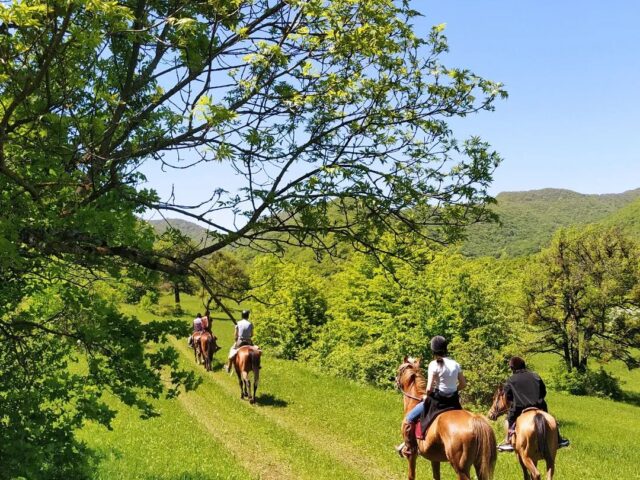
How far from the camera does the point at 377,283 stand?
2570cm

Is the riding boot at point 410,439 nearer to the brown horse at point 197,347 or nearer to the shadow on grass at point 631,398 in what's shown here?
the brown horse at point 197,347

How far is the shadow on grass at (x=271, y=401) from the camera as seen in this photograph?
57.8 ft

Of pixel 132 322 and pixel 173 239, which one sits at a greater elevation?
pixel 173 239

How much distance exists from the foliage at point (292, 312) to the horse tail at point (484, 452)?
24444mm

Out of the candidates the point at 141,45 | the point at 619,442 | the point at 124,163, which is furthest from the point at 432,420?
the point at 619,442

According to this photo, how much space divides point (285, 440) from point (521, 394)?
6.47 meters

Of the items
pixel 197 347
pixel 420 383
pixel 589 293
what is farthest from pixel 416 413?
pixel 589 293

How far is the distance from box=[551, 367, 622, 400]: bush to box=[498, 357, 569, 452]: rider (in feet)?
98.7

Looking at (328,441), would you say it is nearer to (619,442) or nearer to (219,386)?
(219,386)

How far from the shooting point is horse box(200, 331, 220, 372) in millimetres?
23516

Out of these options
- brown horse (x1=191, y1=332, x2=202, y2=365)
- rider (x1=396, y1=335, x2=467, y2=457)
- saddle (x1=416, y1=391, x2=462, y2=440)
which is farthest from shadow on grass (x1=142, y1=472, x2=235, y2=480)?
brown horse (x1=191, y1=332, x2=202, y2=365)

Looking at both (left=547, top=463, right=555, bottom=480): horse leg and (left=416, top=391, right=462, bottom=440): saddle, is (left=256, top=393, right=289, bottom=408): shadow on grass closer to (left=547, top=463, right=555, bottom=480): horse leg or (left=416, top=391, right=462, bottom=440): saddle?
(left=416, top=391, right=462, bottom=440): saddle

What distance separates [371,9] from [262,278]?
29123 millimetres

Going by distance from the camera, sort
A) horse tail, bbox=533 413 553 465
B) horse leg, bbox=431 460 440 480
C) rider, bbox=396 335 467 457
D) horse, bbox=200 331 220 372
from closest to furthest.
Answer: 1. rider, bbox=396 335 467 457
2. horse tail, bbox=533 413 553 465
3. horse leg, bbox=431 460 440 480
4. horse, bbox=200 331 220 372
